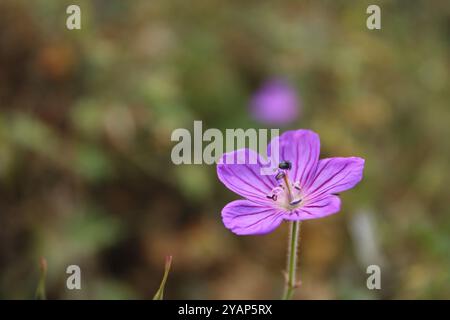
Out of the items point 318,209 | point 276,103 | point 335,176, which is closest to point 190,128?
point 276,103

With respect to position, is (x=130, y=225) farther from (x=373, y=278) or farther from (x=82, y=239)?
(x=373, y=278)

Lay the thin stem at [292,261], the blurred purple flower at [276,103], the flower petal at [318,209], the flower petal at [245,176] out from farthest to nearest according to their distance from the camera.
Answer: the blurred purple flower at [276,103]
the flower petal at [245,176]
the thin stem at [292,261]
the flower petal at [318,209]

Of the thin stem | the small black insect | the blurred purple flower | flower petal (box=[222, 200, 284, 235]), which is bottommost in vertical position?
the thin stem

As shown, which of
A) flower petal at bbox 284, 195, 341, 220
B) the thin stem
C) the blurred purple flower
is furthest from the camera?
the blurred purple flower

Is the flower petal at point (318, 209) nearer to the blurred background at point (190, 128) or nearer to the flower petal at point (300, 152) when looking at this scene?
the flower petal at point (300, 152)

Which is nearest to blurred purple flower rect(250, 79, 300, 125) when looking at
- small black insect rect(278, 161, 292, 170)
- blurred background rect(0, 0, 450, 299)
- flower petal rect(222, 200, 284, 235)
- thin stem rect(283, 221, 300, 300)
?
blurred background rect(0, 0, 450, 299)

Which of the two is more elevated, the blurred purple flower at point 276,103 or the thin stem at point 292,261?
the blurred purple flower at point 276,103

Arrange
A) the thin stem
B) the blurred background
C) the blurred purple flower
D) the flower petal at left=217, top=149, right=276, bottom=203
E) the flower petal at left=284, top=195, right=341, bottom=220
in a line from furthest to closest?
the blurred purple flower, the blurred background, the flower petal at left=217, top=149, right=276, bottom=203, the thin stem, the flower petal at left=284, top=195, right=341, bottom=220

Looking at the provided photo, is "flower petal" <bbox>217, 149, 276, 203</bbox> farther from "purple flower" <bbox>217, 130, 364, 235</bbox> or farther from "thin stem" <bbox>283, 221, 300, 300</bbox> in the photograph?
"thin stem" <bbox>283, 221, 300, 300</bbox>

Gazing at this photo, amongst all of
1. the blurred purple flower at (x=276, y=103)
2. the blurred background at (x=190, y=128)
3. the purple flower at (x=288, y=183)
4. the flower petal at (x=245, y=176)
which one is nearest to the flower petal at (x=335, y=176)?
the purple flower at (x=288, y=183)
